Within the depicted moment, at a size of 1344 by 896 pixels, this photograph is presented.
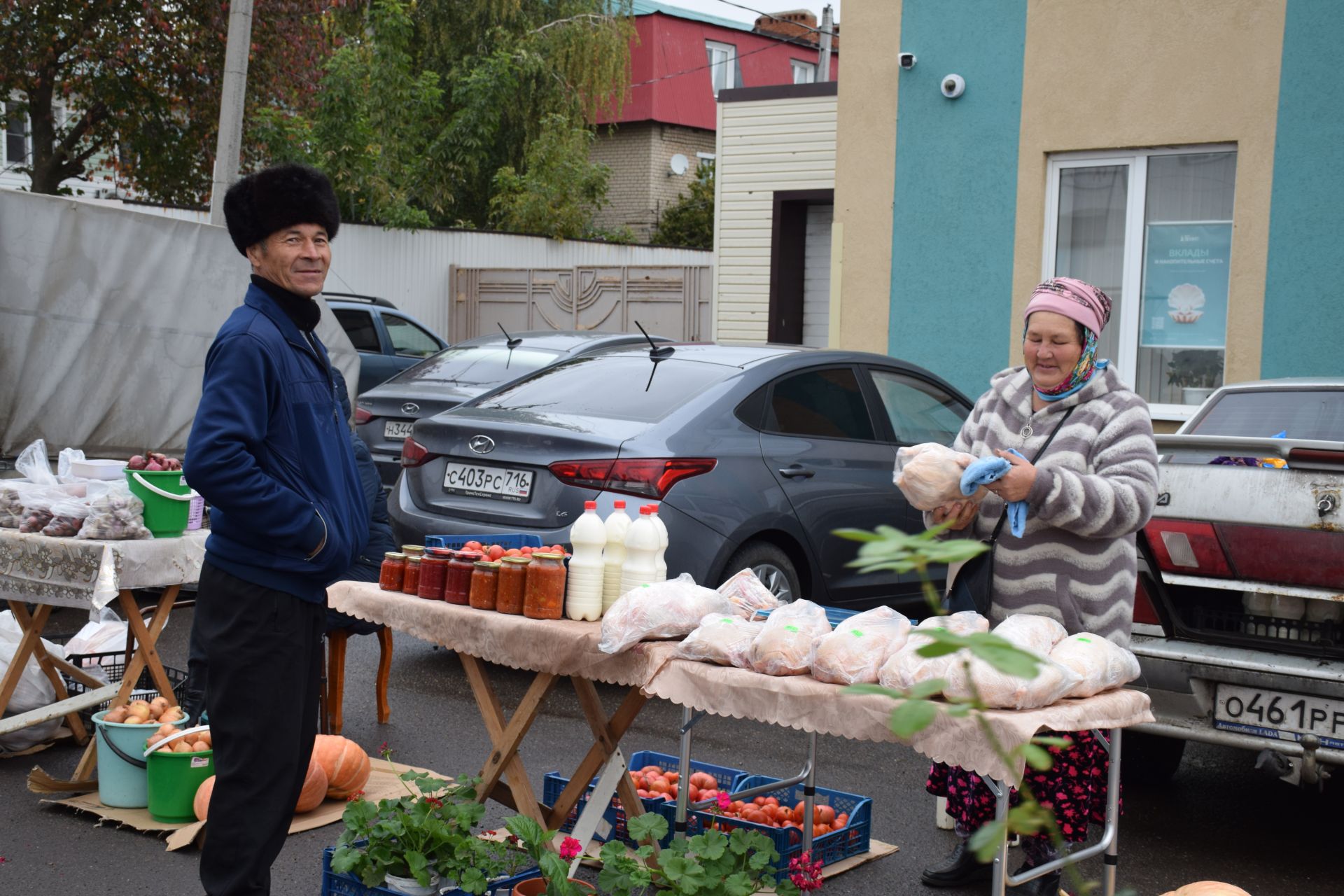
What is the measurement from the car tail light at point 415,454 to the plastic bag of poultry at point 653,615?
10.5ft

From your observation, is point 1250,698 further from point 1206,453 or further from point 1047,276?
point 1047,276

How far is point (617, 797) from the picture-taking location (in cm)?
457

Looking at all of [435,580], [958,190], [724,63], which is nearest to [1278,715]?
[435,580]

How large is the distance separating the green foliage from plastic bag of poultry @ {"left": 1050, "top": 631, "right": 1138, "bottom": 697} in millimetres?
23445

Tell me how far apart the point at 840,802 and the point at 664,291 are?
16.0 m

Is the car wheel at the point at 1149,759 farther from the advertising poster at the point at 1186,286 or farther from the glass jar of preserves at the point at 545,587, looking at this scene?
the advertising poster at the point at 1186,286

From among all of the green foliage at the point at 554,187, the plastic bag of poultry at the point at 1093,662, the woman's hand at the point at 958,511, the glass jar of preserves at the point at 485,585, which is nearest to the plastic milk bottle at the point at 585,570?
the glass jar of preserves at the point at 485,585

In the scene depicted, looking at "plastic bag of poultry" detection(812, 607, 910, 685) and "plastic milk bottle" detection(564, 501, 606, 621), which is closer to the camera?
"plastic bag of poultry" detection(812, 607, 910, 685)

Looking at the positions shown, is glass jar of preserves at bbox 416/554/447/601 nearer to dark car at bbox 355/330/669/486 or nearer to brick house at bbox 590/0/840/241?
dark car at bbox 355/330/669/486

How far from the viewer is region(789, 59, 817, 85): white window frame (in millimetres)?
37750

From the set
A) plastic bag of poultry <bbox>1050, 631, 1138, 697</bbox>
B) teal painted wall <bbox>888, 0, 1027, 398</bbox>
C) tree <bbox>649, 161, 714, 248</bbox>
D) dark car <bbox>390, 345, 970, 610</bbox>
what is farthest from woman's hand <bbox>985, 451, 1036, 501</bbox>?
tree <bbox>649, 161, 714, 248</bbox>

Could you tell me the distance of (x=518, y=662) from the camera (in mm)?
3701

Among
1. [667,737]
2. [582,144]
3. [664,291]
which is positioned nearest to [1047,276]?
[667,737]

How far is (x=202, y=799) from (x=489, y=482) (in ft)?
7.09
